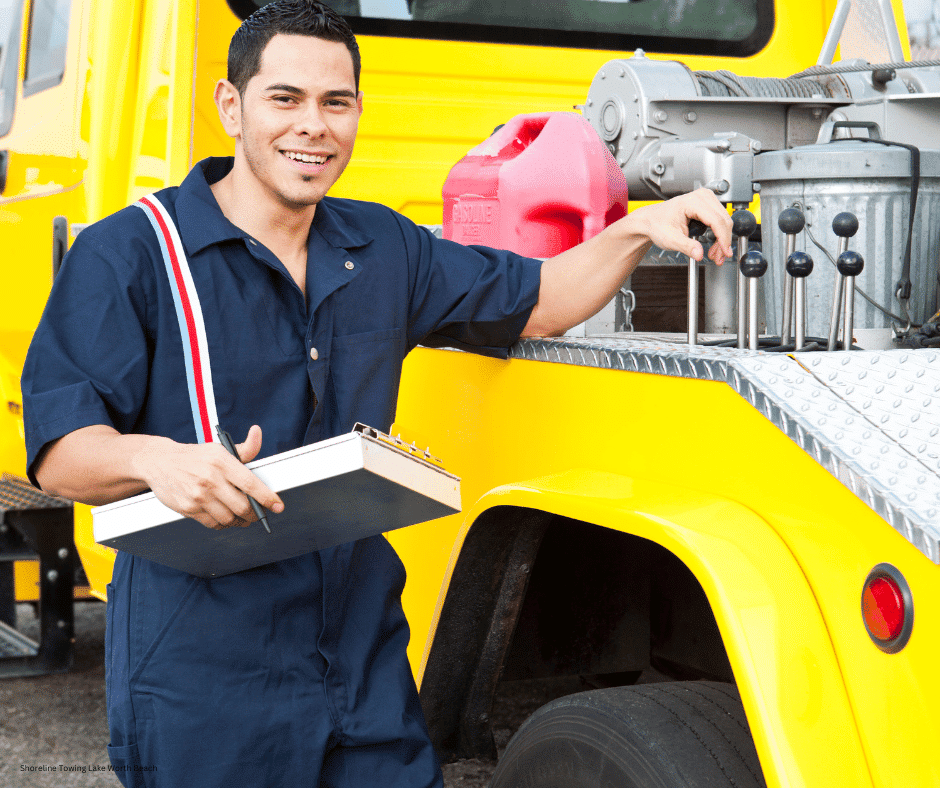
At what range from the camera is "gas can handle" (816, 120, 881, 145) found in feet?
6.07

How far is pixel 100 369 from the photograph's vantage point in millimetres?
1515

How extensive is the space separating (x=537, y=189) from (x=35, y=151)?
6.22 ft

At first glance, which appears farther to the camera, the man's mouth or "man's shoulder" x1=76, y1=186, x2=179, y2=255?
the man's mouth

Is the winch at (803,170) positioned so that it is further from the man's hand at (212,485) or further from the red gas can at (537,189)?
the man's hand at (212,485)

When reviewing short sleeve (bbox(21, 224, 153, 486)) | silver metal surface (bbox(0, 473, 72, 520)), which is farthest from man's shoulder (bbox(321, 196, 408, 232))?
silver metal surface (bbox(0, 473, 72, 520))

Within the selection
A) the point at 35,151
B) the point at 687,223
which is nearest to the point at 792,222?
the point at 687,223

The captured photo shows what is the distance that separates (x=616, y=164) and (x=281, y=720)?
42.6 inches

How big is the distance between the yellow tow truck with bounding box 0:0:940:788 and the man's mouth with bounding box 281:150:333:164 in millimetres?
431

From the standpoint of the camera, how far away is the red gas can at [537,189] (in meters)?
1.93

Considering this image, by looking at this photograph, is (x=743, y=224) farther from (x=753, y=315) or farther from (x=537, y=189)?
(x=537, y=189)

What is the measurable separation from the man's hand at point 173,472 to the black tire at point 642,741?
53 centimetres

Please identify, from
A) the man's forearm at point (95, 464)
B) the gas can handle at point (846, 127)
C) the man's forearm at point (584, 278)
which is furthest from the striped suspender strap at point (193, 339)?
the gas can handle at point (846, 127)

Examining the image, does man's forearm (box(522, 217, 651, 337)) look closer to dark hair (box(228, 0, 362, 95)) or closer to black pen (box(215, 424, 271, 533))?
dark hair (box(228, 0, 362, 95))

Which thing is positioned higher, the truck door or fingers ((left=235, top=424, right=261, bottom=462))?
the truck door
